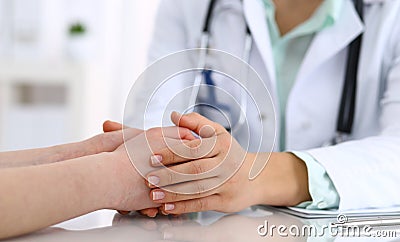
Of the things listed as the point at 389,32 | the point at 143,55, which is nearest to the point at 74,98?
the point at 143,55

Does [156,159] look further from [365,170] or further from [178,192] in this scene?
[365,170]

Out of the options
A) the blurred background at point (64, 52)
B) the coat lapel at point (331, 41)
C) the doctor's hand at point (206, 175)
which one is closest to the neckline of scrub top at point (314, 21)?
the coat lapel at point (331, 41)

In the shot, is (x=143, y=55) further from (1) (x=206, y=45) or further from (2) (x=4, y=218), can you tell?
(2) (x=4, y=218)

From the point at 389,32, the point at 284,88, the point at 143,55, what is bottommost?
the point at 143,55

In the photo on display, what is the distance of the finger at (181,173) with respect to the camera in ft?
2.07

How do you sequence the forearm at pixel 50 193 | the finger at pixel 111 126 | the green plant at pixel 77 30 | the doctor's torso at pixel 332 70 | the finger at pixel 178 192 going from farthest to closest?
1. the green plant at pixel 77 30
2. the doctor's torso at pixel 332 70
3. the finger at pixel 111 126
4. the finger at pixel 178 192
5. the forearm at pixel 50 193

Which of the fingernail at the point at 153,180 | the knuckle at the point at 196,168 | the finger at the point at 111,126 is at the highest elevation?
the finger at the point at 111,126

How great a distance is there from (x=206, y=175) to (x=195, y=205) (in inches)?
1.4

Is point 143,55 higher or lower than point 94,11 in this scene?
lower

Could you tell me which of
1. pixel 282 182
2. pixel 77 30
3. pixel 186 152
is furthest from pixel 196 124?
pixel 77 30

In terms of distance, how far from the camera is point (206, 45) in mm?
1139

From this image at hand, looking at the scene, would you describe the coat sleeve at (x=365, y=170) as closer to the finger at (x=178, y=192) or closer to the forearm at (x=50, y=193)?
the finger at (x=178, y=192)

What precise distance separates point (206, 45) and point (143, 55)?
1743mm

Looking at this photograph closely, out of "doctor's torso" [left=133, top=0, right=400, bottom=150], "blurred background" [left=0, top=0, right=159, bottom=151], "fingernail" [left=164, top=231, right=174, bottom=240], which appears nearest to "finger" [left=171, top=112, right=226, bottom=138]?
"fingernail" [left=164, top=231, right=174, bottom=240]
